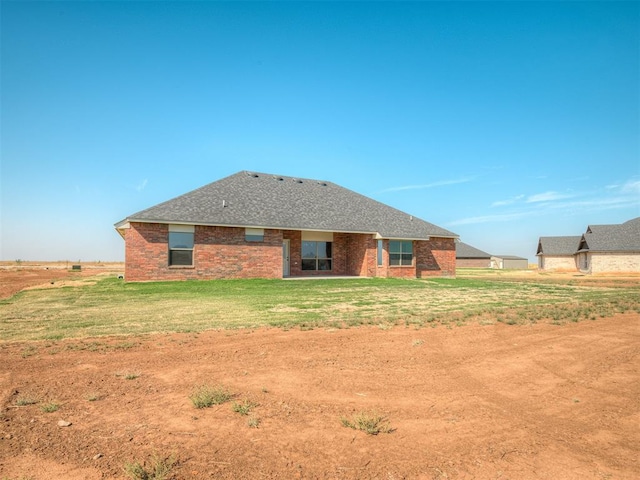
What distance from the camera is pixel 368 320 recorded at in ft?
31.8

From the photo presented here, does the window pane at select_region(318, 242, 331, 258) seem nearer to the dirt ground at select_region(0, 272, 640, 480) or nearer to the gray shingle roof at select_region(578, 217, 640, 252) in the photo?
the dirt ground at select_region(0, 272, 640, 480)

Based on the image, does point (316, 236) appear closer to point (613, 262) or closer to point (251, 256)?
point (251, 256)

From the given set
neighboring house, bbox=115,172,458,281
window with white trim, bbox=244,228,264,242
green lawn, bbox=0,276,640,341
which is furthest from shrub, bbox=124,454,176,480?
window with white trim, bbox=244,228,264,242

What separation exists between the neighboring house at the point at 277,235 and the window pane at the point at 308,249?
7 centimetres

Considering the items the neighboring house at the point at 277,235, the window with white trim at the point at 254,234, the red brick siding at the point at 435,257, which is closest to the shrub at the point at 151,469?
the neighboring house at the point at 277,235

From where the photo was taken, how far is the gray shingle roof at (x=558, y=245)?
53.2m

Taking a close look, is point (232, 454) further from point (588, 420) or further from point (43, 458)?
point (588, 420)

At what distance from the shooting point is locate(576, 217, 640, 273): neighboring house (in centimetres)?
3956

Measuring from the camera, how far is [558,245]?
180ft

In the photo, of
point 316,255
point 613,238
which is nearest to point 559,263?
point 613,238

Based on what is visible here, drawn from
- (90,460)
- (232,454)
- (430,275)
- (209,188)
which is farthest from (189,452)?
(430,275)

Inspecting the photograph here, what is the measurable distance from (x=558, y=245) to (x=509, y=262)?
18037 mm

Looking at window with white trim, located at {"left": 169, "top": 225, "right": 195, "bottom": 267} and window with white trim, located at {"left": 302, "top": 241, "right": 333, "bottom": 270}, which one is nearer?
window with white trim, located at {"left": 169, "top": 225, "right": 195, "bottom": 267}

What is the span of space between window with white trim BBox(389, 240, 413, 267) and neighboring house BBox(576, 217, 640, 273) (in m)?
26.6
